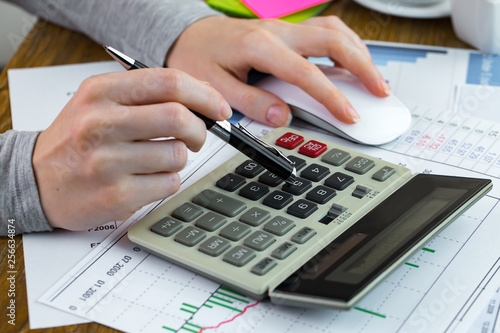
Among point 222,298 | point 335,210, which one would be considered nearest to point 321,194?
point 335,210

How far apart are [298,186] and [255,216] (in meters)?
0.06

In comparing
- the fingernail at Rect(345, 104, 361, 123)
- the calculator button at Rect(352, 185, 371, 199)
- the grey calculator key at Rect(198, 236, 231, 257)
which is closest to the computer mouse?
the fingernail at Rect(345, 104, 361, 123)

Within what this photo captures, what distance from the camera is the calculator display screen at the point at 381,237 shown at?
1.36 ft

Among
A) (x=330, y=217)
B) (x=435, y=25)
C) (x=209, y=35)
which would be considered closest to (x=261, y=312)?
(x=330, y=217)

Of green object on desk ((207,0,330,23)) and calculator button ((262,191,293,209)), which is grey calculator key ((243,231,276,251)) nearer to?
calculator button ((262,191,293,209))

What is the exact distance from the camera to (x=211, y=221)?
48cm

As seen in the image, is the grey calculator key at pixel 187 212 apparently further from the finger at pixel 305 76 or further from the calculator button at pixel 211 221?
the finger at pixel 305 76

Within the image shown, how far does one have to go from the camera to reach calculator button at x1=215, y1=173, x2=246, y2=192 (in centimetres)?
53

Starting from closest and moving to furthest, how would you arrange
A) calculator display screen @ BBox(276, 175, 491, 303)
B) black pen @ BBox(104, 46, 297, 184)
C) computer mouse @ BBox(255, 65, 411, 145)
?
calculator display screen @ BBox(276, 175, 491, 303)
black pen @ BBox(104, 46, 297, 184)
computer mouse @ BBox(255, 65, 411, 145)

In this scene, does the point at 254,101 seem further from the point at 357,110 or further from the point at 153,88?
the point at 153,88

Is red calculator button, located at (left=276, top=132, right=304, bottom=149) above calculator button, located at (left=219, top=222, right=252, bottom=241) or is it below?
above

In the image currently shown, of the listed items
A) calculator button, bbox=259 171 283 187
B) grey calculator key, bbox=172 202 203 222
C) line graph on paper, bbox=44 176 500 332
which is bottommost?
line graph on paper, bbox=44 176 500 332

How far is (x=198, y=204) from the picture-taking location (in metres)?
0.51

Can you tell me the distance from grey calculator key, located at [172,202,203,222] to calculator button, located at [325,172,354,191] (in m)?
0.12
